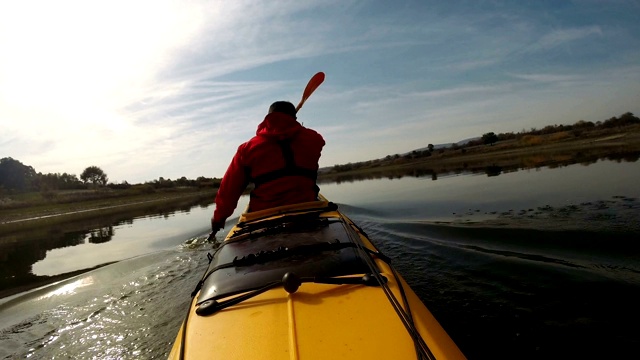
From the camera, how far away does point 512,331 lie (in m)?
3.19

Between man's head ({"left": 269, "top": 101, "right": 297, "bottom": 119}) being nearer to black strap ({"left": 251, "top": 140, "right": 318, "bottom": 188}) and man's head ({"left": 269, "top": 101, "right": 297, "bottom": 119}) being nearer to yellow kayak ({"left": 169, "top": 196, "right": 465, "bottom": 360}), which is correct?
black strap ({"left": 251, "top": 140, "right": 318, "bottom": 188})

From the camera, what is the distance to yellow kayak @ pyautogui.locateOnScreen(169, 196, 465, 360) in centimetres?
167

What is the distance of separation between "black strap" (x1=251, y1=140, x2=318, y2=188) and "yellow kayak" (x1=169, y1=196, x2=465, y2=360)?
1.23 meters

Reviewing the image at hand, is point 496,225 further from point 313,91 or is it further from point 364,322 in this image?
point 364,322

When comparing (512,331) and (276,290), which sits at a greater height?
(276,290)

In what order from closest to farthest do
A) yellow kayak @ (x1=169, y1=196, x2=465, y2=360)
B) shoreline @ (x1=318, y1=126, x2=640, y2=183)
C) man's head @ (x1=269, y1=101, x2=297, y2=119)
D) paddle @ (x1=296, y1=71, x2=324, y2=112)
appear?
yellow kayak @ (x1=169, y1=196, x2=465, y2=360) < man's head @ (x1=269, y1=101, x2=297, y2=119) < paddle @ (x1=296, y1=71, x2=324, y2=112) < shoreline @ (x1=318, y1=126, x2=640, y2=183)

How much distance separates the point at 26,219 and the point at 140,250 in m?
25.9

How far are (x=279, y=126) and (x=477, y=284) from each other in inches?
134

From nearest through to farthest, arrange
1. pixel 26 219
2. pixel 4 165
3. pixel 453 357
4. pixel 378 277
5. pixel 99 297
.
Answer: pixel 453 357 → pixel 378 277 → pixel 99 297 → pixel 26 219 → pixel 4 165

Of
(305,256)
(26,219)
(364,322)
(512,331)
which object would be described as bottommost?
(512,331)

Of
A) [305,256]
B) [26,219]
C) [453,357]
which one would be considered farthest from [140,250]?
[26,219]

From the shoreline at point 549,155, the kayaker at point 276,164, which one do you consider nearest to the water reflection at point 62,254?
the kayaker at point 276,164

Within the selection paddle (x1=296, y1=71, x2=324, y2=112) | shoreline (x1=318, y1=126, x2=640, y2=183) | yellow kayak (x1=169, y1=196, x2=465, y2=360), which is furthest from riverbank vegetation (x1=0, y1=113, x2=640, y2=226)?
yellow kayak (x1=169, y1=196, x2=465, y2=360)

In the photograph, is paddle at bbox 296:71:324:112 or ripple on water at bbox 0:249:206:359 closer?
ripple on water at bbox 0:249:206:359
